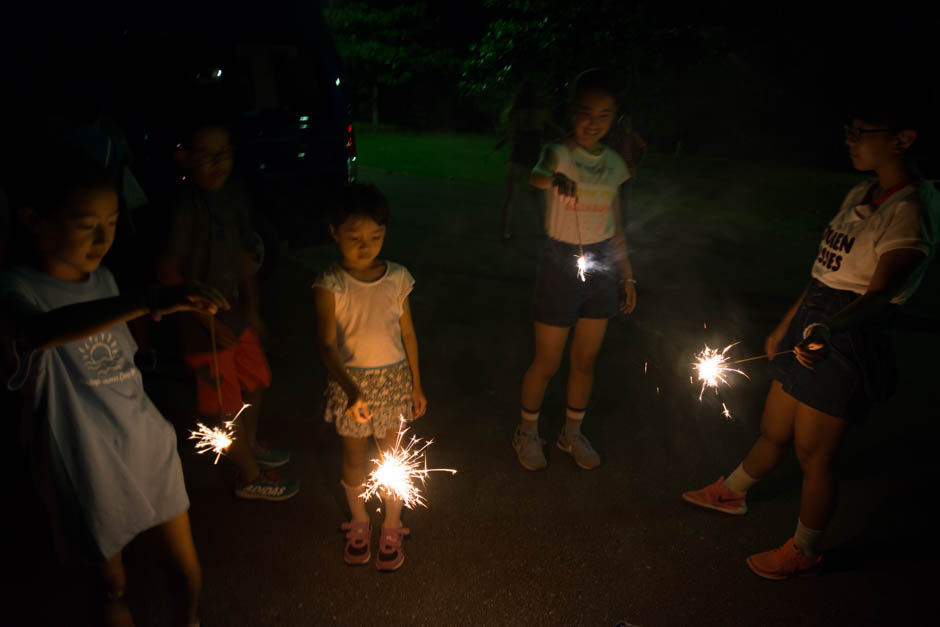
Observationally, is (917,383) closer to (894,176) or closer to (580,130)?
(894,176)

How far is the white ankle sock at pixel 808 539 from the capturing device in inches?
103

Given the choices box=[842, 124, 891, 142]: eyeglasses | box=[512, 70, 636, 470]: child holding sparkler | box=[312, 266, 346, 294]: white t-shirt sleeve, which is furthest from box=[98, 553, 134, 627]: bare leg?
box=[842, 124, 891, 142]: eyeglasses

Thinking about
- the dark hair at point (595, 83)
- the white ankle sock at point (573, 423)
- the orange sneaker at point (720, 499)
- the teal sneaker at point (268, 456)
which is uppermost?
the dark hair at point (595, 83)

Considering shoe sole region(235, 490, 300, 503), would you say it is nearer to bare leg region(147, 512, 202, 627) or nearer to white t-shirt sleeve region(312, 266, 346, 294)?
bare leg region(147, 512, 202, 627)

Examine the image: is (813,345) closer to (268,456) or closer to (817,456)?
(817,456)

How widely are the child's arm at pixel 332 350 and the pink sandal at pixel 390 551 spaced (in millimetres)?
701

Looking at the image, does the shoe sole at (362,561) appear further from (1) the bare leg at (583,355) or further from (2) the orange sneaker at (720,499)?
(2) the orange sneaker at (720,499)

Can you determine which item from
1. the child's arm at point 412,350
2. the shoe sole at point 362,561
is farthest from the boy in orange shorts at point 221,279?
the child's arm at point 412,350

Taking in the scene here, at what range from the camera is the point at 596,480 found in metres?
3.39

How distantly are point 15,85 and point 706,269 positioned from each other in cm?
765

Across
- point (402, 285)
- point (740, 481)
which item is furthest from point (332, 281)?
point (740, 481)

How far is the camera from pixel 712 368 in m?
3.00

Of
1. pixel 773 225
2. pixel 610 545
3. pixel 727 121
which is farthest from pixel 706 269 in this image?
pixel 727 121

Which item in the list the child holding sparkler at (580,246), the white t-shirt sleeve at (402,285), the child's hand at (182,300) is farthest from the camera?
the child holding sparkler at (580,246)
